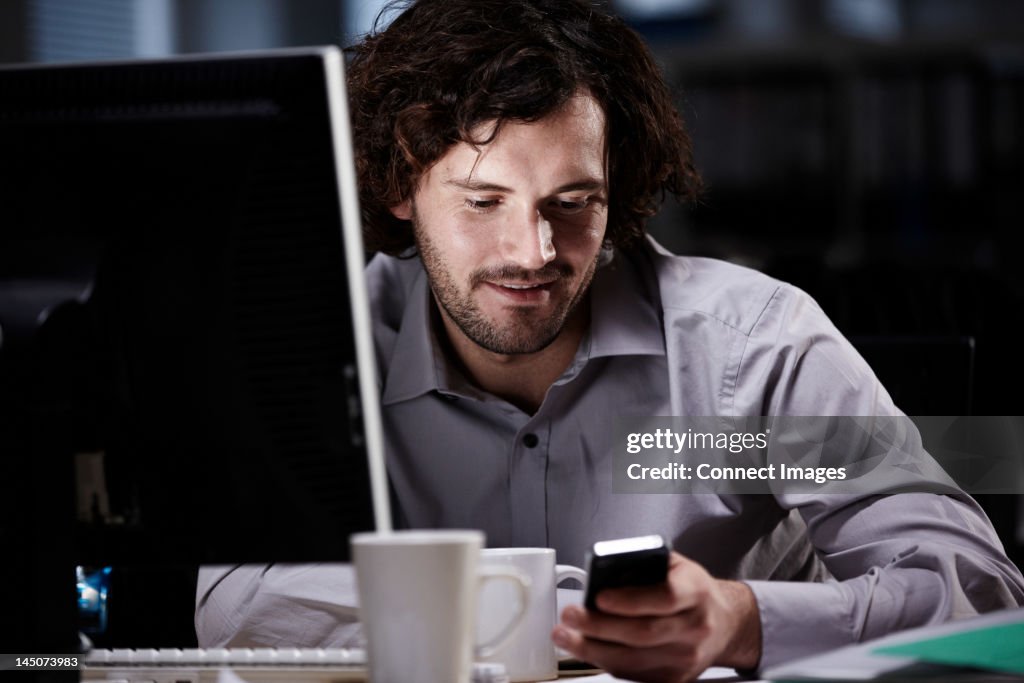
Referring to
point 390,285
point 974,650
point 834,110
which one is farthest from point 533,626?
point 834,110

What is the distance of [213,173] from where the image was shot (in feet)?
2.44

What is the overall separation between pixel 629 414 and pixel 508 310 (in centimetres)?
19

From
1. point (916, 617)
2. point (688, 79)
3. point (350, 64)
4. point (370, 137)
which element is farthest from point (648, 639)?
point (688, 79)

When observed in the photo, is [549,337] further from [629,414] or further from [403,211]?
[403,211]

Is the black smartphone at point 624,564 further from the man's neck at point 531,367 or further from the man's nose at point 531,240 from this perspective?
the man's neck at point 531,367

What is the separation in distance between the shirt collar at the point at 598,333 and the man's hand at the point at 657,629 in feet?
1.78

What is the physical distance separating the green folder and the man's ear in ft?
3.22

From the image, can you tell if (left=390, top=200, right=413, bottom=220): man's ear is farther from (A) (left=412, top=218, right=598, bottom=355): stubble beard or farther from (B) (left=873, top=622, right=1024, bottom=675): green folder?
(B) (left=873, top=622, right=1024, bottom=675): green folder

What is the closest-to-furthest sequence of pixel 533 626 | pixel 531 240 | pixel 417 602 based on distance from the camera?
pixel 417 602 → pixel 533 626 → pixel 531 240

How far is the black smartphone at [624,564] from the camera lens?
31.4 inches

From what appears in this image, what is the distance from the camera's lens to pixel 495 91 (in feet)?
4.54

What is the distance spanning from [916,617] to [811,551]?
519 millimetres

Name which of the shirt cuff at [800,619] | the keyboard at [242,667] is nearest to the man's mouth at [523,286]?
the shirt cuff at [800,619]

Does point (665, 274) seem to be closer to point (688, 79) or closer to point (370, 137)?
point (370, 137)
